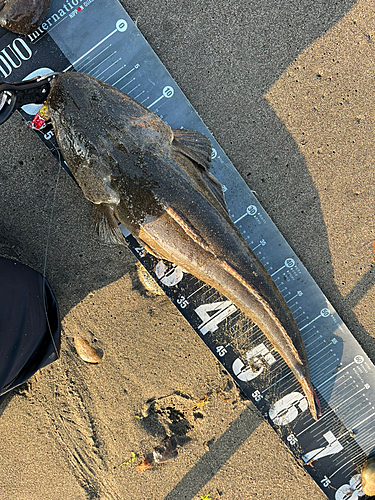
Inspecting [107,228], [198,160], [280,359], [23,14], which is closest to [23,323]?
[107,228]

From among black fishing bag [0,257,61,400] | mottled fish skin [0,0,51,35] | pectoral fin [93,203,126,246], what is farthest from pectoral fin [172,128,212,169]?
black fishing bag [0,257,61,400]

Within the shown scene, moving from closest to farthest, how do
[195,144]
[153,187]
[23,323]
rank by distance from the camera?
[153,187] → [195,144] → [23,323]

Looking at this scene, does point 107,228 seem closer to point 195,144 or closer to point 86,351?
point 195,144

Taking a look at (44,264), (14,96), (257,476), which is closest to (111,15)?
(14,96)

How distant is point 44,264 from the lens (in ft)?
10.7

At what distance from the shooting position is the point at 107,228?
2963mm

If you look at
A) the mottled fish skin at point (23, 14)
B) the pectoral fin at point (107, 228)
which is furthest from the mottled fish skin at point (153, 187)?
the mottled fish skin at point (23, 14)

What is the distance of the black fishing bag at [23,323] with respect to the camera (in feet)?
9.88

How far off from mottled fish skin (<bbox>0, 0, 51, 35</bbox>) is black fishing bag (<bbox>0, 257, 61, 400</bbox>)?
2.03 m

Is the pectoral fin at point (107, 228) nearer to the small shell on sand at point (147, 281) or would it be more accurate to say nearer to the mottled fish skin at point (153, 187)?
the mottled fish skin at point (153, 187)

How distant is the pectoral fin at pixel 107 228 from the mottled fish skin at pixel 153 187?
22cm

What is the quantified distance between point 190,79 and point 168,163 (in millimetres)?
1116

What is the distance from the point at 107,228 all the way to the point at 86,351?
4.07 feet

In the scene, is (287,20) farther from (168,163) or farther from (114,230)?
(114,230)
